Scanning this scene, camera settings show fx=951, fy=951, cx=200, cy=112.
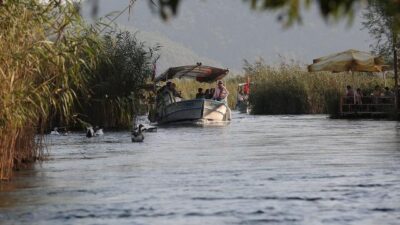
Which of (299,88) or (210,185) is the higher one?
(299,88)

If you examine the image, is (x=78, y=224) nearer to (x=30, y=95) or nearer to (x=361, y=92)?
(x=30, y=95)

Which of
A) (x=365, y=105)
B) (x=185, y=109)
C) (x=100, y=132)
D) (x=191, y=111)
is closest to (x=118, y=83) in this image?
(x=100, y=132)

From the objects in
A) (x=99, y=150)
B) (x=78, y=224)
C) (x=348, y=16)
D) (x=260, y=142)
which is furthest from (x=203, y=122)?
(x=348, y=16)

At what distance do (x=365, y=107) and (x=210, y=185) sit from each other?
29.4m

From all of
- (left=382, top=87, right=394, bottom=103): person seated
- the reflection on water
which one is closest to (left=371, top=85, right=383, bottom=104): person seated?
(left=382, top=87, right=394, bottom=103): person seated

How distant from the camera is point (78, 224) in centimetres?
967

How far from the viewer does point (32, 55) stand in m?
13.5

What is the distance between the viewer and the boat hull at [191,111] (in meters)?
39.7

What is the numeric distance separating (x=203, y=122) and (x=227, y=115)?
3122mm

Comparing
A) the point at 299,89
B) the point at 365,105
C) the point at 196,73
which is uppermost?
the point at 196,73

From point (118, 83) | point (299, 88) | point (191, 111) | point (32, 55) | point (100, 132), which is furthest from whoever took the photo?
point (299, 88)

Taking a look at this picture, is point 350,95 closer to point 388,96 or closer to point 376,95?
point 376,95

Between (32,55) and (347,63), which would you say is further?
(347,63)

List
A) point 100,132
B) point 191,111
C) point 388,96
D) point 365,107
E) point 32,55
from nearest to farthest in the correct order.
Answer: point 32,55 → point 100,132 → point 388,96 → point 191,111 → point 365,107
